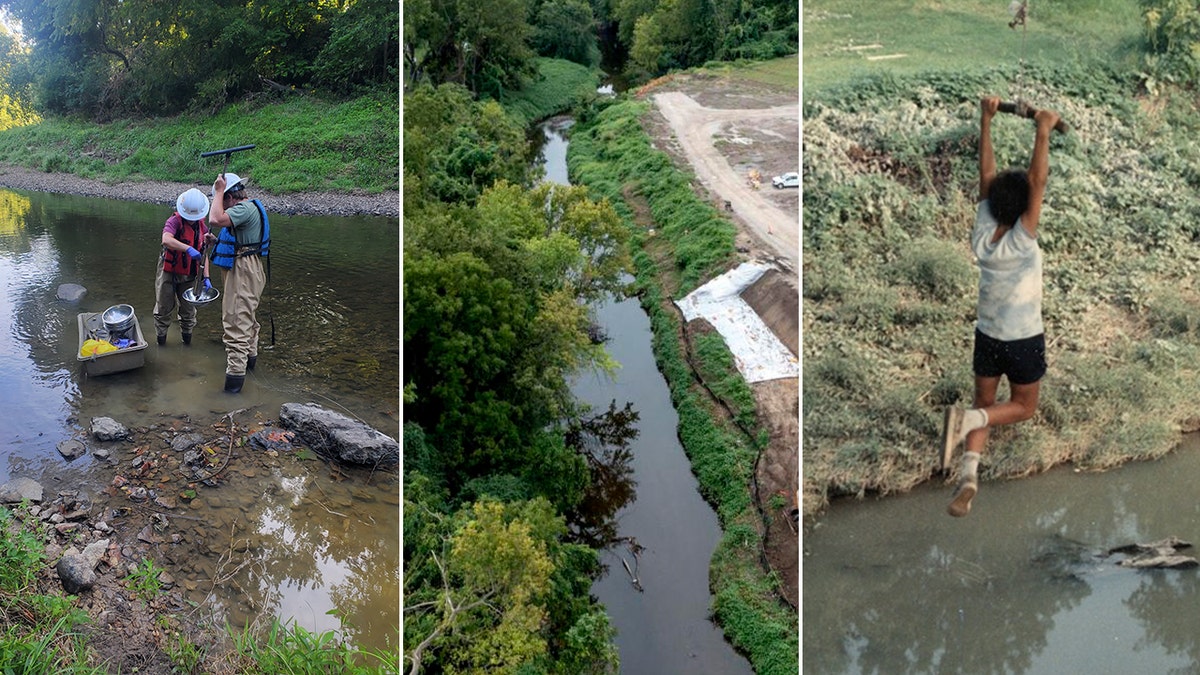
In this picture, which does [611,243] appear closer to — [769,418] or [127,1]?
[769,418]

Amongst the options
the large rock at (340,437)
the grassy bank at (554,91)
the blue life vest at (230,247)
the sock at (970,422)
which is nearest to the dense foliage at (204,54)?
the blue life vest at (230,247)

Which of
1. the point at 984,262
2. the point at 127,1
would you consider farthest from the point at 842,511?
the point at 127,1

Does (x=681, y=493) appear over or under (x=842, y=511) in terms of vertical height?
under

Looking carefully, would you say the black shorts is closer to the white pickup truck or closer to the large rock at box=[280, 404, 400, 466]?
the large rock at box=[280, 404, 400, 466]

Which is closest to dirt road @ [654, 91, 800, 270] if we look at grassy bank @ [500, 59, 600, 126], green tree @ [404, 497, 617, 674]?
grassy bank @ [500, 59, 600, 126]

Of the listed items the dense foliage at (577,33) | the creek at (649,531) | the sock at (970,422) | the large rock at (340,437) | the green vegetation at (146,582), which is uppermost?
the dense foliage at (577,33)

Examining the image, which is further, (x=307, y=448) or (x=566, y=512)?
(x=566, y=512)

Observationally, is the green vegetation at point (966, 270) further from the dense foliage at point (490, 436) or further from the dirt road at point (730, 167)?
Result: the dirt road at point (730, 167)
